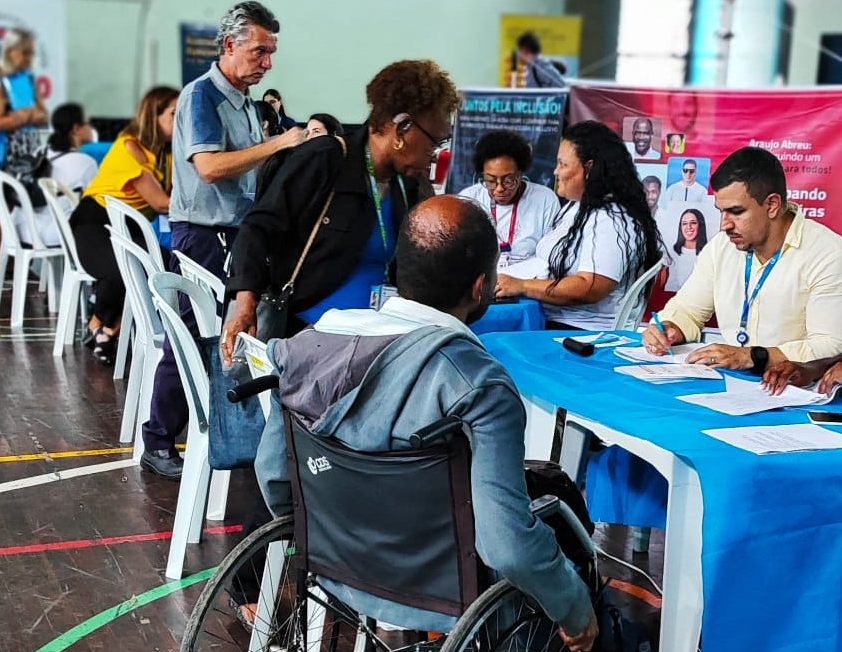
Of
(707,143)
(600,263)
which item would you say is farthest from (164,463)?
(707,143)

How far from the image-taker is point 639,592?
2.80 metres

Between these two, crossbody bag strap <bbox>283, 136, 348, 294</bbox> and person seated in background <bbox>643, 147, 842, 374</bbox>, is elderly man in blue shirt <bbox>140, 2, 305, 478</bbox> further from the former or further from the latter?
person seated in background <bbox>643, 147, 842, 374</bbox>

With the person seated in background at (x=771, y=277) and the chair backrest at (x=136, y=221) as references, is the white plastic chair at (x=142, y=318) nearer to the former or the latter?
the chair backrest at (x=136, y=221)

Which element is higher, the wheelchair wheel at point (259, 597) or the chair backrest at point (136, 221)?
the chair backrest at point (136, 221)

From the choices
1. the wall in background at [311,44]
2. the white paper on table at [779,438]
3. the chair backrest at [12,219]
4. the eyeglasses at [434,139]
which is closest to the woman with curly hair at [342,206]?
the eyeglasses at [434,139]

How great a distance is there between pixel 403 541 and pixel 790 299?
4.56 feet

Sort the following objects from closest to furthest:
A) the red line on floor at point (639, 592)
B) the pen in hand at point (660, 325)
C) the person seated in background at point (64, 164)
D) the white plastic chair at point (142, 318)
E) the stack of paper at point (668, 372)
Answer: the stack of paper at point (668, 372), the pen in hand at point (660, 325), the red line on floor at point (639, 592), the white plastic chair at point (142, 318), the person seated in background at point (64, 164)

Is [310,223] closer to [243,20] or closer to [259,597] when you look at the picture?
[259,597]

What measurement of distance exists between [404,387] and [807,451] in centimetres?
73

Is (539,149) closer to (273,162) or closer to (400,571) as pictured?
(273,162)

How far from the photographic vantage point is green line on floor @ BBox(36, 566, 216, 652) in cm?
241

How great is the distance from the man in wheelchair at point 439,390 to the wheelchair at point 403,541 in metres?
0.02

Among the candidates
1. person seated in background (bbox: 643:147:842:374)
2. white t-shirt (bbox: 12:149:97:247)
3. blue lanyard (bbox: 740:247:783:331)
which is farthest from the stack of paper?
white t-shirt (bbox: 12:149:97:247)

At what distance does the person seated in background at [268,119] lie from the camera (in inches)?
149
